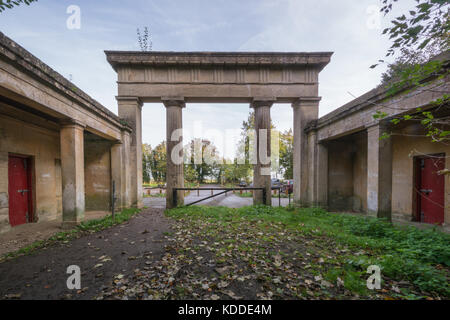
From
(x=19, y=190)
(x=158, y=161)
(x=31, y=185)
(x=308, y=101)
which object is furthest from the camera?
(x=158, y=161)

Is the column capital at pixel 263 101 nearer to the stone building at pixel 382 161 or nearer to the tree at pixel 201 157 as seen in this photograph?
the stone building at pixel 382 161

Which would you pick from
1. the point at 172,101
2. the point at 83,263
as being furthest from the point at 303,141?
the point at 83,263

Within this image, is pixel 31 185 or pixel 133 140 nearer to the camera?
pixel 31 185

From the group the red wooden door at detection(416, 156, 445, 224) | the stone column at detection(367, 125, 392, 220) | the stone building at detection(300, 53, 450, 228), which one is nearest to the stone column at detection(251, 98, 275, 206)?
the stone building at detection(300, 53, 450, 228)

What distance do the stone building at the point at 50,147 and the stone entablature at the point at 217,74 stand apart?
2.74 meters

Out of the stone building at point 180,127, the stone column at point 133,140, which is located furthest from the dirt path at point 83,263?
the stone column at point 133,140

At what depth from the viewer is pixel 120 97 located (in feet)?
29.2

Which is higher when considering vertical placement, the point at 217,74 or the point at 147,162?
the point at 217,74

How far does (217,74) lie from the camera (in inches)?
359

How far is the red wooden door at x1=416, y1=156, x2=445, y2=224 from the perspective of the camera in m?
6.22

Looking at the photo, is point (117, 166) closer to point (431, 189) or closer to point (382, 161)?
point (382, 161)

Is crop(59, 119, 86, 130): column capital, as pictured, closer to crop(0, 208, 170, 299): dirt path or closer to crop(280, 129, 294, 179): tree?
crop(0, 208, 170, 299): dirt path

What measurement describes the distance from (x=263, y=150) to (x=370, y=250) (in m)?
5.83

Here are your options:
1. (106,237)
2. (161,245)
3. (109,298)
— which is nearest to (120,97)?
(106,237)
